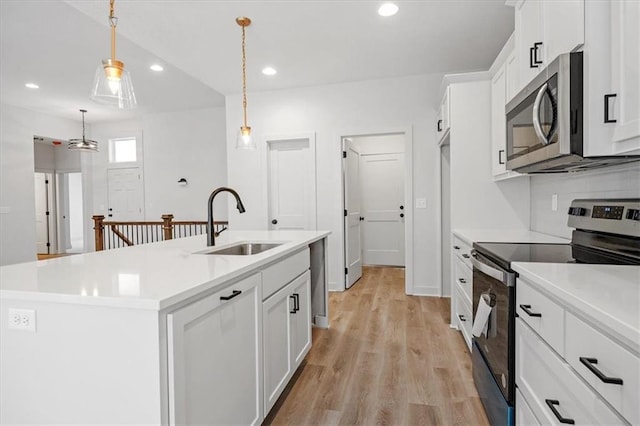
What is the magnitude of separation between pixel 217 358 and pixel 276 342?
0.60m

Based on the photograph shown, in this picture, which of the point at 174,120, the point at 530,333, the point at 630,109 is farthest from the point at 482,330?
the point at 174,120

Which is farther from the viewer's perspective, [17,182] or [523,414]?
[17,182]

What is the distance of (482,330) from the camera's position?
1.71 m

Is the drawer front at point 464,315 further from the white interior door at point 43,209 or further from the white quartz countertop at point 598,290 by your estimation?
the white interior door at point 43,209

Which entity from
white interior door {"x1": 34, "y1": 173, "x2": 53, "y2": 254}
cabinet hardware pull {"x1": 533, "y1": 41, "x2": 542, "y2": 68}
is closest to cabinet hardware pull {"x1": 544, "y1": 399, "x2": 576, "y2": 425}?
cabinet hardware pull {"x1": 533, "y1": 41, "x2": 542, "y2": 68}

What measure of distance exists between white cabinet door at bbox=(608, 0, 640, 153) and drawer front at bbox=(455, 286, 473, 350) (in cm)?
150

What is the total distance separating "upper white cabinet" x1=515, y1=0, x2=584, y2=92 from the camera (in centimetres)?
147

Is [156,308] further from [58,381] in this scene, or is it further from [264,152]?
[264,152]

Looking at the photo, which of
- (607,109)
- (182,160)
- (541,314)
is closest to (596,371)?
(541,314)

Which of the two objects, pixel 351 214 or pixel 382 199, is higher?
pixel 382 199

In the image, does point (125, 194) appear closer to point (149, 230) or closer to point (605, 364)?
point (149, 230)

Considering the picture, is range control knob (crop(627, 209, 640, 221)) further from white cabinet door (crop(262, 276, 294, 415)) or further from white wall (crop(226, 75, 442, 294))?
white wall (crop(226, 75, 442, 294))

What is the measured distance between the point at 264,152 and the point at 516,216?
3185 millimetres

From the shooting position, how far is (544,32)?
5.82 feet
